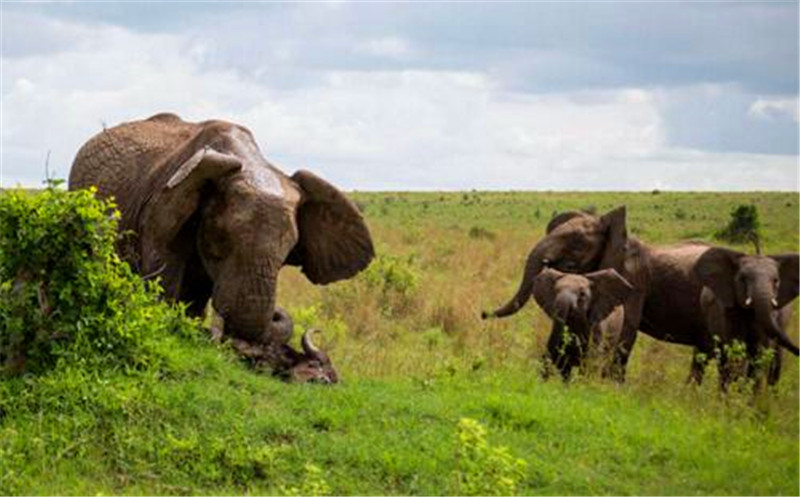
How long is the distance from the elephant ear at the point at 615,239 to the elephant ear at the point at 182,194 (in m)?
4.75

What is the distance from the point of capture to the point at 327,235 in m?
12.2

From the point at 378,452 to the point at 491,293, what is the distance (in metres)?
12.1

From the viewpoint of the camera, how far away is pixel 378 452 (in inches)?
361

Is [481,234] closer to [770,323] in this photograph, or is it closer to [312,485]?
[770,323]

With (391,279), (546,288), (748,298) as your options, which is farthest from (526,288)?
(391,279)

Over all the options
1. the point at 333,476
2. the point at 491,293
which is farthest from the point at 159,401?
the point at 491,293

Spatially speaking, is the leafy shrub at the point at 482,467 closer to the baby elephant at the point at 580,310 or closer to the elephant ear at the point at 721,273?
the baby elephant at the point at 580,310

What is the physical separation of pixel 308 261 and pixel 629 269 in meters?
3.96

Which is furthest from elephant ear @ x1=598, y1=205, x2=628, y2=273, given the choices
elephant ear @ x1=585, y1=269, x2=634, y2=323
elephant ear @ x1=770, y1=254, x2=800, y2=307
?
elephant ear @ x1=770, y1=254, x2=800, y2=307

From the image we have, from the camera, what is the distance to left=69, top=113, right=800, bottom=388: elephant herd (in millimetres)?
10703

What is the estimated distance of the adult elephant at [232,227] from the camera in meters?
10.6

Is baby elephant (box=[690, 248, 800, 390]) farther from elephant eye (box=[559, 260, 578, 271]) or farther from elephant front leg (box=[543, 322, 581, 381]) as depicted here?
elephant eye (box=[559, 260, 578, 271])

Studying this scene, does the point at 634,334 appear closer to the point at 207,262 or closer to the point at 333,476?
the point at 207,262

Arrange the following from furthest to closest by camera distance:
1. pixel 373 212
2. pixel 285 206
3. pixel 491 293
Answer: pixel 373 212
pixel 491 293
pixel 285 206
